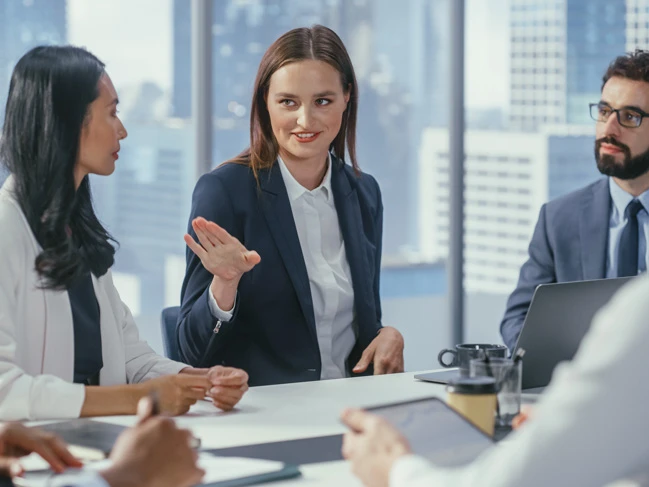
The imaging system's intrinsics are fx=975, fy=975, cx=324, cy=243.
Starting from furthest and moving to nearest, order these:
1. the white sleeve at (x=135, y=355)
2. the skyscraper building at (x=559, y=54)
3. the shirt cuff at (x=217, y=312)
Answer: the skyscraper building at (x=559, y=54) < the shirt cuff at (x=217, y=312) < the white sleeve at (x=135, y=355)

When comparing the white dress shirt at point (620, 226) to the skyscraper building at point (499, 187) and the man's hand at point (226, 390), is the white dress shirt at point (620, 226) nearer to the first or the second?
the man's hand at point (226, 390)

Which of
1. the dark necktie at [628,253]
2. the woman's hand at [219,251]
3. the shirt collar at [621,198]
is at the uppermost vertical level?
the shirt collar at [621,198]

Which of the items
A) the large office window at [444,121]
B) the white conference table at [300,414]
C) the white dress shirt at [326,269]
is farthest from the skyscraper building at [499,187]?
the white conference table at [300,414]

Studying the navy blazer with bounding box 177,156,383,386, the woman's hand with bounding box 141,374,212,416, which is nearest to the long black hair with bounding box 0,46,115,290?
the woman's hand with bounding box 141,374,212,416

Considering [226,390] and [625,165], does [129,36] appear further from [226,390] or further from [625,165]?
[226,390]

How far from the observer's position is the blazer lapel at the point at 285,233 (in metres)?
2.91

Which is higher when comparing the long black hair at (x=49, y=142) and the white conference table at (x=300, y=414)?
the long black hair at (x=49, y=142)

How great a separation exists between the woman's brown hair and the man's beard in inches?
35.7

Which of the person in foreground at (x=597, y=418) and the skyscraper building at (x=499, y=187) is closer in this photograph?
the person in foreground at (x=597, y=418)

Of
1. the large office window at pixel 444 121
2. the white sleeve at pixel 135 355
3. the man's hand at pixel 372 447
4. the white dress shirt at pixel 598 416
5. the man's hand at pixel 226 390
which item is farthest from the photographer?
the large office window at pixel 444 121

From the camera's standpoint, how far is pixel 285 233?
2959 mm

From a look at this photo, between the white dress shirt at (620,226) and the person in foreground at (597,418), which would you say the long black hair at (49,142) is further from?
the white dress shirt at (620,226)

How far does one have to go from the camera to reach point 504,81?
5.41m

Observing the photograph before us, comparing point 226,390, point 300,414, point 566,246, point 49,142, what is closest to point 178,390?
point 226,390
